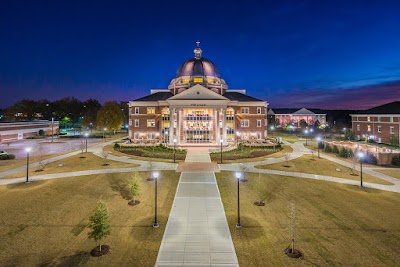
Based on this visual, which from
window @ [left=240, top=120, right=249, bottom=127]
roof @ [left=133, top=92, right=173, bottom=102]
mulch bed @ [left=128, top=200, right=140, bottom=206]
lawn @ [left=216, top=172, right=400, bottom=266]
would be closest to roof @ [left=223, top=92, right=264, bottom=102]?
window @ [left=240, top=120, right=249, bottom=127]

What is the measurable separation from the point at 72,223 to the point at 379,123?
71928mm

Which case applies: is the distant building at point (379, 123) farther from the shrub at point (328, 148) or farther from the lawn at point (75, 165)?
the lawn at point (75, 165)

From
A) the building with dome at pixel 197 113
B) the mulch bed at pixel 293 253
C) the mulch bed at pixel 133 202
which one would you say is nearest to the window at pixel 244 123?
the building with dome at pixel 197 113

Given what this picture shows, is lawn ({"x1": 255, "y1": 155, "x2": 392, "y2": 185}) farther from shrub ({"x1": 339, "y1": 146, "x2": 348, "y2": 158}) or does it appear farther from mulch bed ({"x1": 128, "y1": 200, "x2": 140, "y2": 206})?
mulch bed ({"x1": 128, "y1": 200, "x2": 140, "y2": 206})

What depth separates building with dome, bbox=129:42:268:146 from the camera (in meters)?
54.2

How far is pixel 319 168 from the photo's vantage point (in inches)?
1278

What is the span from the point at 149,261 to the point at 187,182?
13664 millimetres

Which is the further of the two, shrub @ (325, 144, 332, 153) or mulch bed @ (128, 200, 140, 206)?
shrub @ (325, 144, 332, 153)

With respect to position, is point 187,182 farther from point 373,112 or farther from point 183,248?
point 373,112

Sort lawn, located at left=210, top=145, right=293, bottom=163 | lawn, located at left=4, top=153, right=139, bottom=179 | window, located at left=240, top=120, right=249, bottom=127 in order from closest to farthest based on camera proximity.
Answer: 1. lawn, located at left=4, top=153, right=139, bottom=179
2. lawn, located at left=210, top=145, right=293, bottom=163
3. window, located at left=240, top=120, right=249, bottom=127

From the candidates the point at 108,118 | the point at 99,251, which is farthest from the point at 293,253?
the point at 108,118

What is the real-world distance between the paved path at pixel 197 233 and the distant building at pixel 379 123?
57.0 metres

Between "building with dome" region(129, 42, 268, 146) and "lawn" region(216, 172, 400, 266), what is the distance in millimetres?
31792

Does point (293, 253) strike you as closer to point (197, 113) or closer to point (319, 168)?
point (319, 168)
